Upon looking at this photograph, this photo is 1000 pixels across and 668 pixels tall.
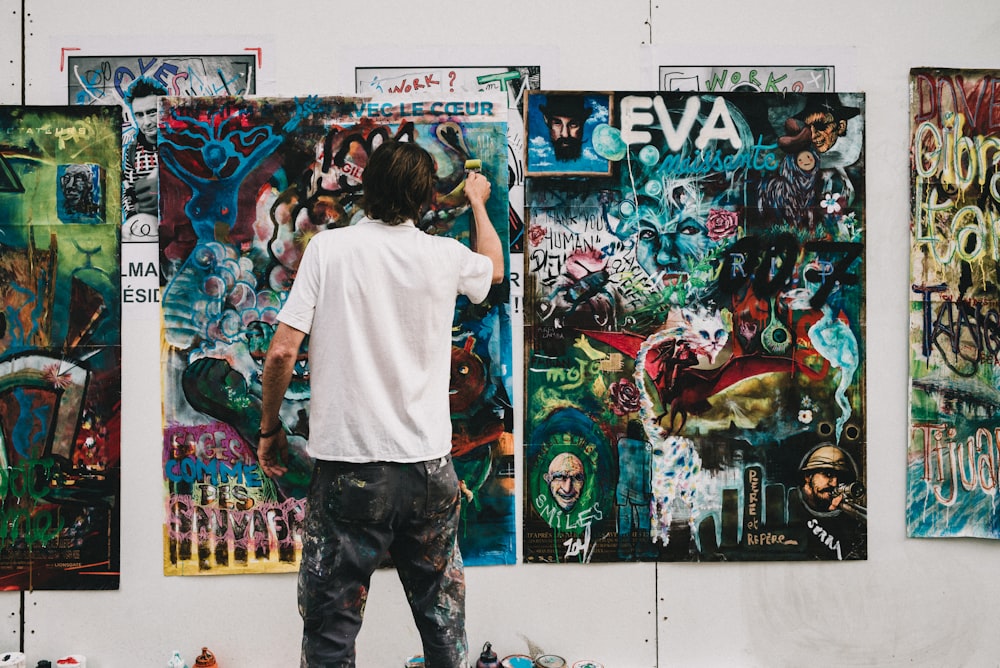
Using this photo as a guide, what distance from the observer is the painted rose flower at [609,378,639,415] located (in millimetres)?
2836

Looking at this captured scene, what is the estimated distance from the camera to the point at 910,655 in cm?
289

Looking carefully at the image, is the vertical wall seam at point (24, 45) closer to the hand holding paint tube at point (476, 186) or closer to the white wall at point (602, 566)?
the white wall at point (602, 566)

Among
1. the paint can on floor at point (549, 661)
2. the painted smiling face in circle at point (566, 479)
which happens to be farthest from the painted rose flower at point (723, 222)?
the paint can on floor at point (549, 661)

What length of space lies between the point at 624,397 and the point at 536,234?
0.70 m

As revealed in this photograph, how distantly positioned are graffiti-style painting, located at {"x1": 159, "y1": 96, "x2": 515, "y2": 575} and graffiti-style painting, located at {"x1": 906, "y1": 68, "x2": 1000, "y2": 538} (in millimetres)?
1616

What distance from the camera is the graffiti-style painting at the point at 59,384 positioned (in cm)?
278

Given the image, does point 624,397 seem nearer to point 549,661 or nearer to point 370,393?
point 549,661

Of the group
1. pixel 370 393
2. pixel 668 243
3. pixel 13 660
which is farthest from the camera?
pixel 668 243

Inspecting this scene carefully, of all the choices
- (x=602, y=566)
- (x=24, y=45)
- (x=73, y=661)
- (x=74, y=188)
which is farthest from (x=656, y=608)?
(x=24, y=45)

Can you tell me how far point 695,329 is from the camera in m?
2.84

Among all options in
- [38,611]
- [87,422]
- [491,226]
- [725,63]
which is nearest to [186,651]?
[38,611]

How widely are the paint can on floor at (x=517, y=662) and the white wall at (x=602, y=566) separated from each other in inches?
1.7

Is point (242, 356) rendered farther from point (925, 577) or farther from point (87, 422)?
point (925, 577)

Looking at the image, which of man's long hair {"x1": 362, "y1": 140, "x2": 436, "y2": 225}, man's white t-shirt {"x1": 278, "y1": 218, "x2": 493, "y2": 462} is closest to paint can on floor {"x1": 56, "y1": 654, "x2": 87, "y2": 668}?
man's white t-shirt {"x1": 278, "y1": 218, "x2": 493, "y2": 462}
